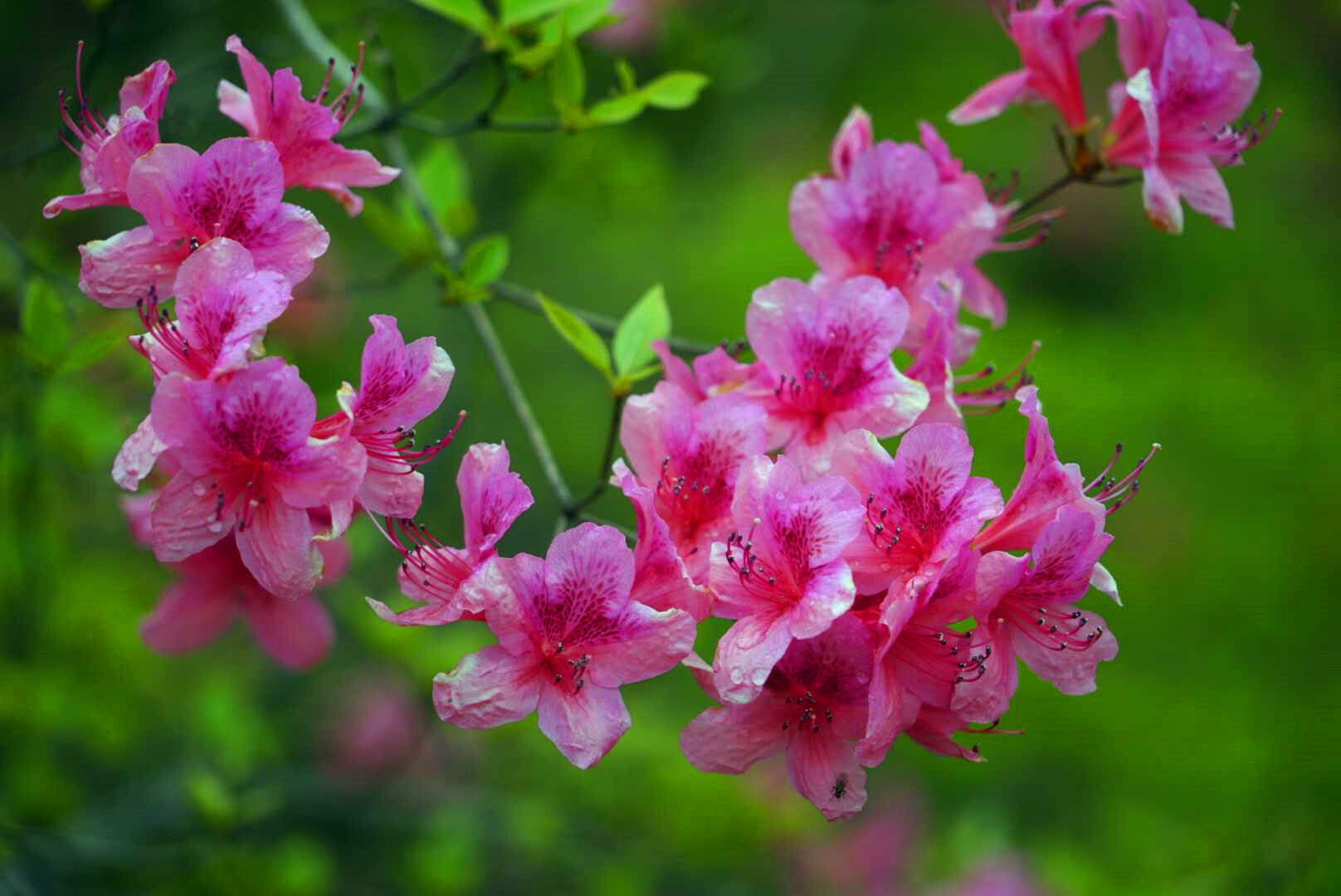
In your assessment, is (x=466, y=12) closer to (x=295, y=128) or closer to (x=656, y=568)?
(x=295, y=128)

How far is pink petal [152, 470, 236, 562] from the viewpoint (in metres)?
0.81

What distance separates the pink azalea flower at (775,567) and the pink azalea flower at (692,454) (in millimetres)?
47

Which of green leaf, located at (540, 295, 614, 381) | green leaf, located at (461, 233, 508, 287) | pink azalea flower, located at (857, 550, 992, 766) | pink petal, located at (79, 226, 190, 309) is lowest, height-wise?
pink azalea flower, located at (857, 550, 992, 766)

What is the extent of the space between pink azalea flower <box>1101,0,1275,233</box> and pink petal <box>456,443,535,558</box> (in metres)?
0.63

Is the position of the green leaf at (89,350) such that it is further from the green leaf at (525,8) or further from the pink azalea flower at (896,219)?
the pink azalea flower at (896,219)

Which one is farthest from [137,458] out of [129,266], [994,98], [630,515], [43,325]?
[630,515]

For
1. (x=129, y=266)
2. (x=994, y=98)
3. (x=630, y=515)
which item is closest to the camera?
(x=129, y=266)

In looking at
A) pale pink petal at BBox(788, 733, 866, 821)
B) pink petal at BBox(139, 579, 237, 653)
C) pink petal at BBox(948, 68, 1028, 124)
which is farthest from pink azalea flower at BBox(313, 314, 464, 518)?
pink petal at BBox(948, 68, 1028, 124)

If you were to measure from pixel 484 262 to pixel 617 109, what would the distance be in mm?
209

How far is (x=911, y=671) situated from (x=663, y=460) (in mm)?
248

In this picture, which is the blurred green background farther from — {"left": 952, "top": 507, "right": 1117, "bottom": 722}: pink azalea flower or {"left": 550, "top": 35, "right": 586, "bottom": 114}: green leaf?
{"left": 952, "top": 507, "right": 1117, "bottom": 722}: pink azalea flower

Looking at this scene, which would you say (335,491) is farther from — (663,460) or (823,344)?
(823,344)

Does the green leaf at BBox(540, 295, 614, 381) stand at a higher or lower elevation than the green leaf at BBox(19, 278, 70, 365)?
lower

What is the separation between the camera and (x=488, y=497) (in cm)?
83
